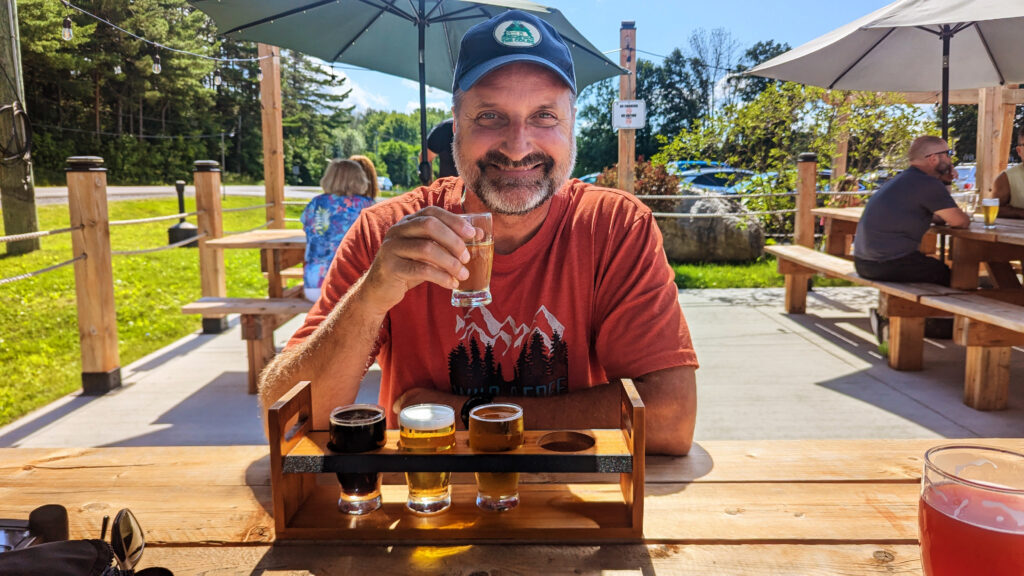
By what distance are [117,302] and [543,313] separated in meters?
8.23

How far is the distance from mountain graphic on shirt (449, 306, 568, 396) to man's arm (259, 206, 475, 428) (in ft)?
0.79

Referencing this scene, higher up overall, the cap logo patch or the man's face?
the cap logo patch

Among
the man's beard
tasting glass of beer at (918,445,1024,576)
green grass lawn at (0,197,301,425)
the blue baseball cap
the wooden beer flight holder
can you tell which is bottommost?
green grass lawn at (0,197,301,425)

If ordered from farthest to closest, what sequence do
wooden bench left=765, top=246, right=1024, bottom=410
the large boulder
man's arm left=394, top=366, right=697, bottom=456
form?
the large boulder
wooden bench left=765, top=246, right=1024, bottom=410
man's arm left=394, top=366, right=697, bottom=456

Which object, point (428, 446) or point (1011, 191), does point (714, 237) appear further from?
point (428, 446)

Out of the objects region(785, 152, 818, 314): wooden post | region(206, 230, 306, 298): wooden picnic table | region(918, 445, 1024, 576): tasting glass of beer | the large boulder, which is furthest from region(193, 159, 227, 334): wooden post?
region(918, 445, 1024, 576): tasting glass of beer

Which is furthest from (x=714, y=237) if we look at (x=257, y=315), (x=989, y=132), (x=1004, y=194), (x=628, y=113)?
(x=257, y=315)

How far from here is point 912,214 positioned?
4.68 meters

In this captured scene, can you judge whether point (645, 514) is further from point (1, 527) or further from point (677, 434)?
point (1, 527)

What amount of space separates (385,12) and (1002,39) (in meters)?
4.59

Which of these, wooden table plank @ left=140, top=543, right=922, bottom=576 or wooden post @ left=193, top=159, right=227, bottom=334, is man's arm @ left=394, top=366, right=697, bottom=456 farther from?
wooden post @ left=193, top=159, right=227, bottom=334

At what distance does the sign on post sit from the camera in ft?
23.7

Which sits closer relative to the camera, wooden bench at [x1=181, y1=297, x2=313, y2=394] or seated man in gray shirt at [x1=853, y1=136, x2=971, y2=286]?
wooden bench at [x1=181, y1=297, x2=313, y2=394]

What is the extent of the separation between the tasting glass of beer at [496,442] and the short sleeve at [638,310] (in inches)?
22.1
